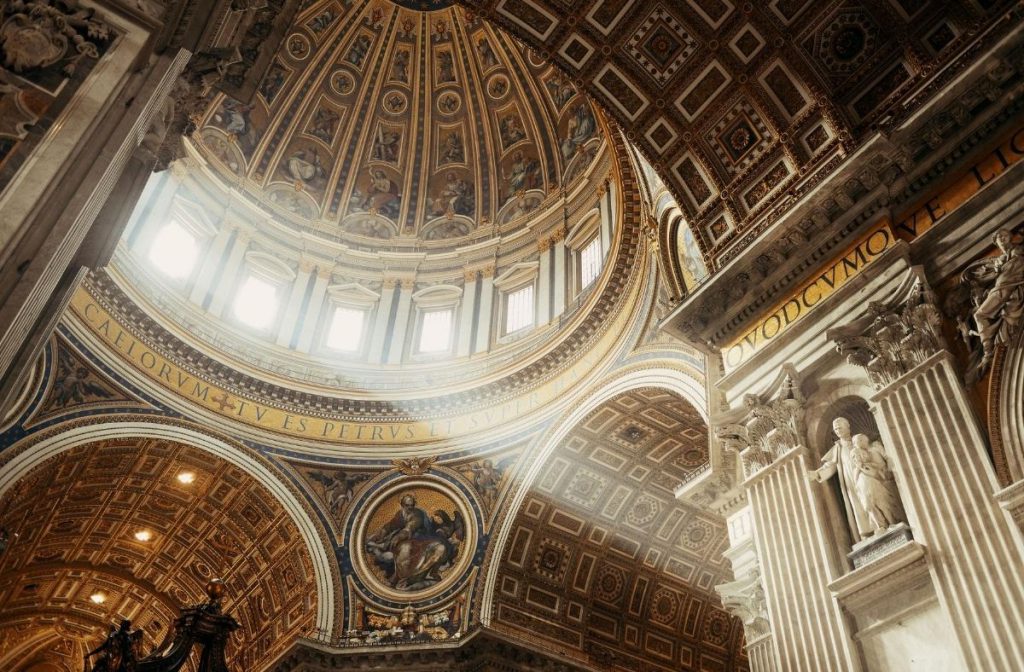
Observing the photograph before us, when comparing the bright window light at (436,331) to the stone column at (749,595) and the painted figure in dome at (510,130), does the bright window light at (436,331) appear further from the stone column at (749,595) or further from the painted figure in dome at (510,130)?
the stone column at (749,595)

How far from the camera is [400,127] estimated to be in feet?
80.7

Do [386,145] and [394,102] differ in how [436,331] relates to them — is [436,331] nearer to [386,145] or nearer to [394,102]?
[386,145]

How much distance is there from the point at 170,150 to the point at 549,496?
11.3 meters

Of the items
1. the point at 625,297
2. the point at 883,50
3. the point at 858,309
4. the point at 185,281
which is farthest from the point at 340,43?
the point at 858,309

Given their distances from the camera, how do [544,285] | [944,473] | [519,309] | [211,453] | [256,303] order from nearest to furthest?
[944,473] < [211,453] < [544,285] < [256,303] < [519,309]

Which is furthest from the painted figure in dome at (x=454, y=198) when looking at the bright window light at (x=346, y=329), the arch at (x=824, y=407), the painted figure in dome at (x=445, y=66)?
the arch at (x=824, y=407)

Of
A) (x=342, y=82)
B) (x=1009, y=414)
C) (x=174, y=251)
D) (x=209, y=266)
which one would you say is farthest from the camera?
(x=342, y=82)

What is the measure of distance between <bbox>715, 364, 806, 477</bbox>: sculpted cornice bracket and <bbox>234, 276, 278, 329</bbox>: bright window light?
1361 cm

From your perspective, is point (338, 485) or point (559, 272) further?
point (559, 272)

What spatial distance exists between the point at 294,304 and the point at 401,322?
2.60 m

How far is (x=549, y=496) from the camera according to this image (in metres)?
18.0

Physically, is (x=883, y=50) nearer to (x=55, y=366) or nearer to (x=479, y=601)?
(x=479, y=601)

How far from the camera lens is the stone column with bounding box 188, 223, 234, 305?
19812 mm

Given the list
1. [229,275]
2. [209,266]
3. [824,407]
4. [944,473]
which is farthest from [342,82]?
[944,473]
